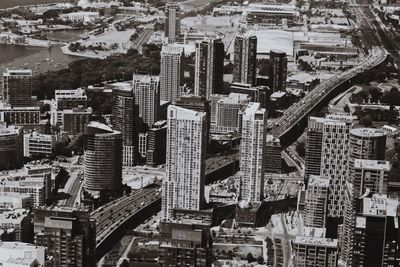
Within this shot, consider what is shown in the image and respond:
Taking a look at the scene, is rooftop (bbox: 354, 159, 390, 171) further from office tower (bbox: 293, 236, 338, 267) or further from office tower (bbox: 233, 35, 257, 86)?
office tower (bbox: 233, 35, 257, 86)

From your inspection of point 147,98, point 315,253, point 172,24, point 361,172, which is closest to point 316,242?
point 315,253

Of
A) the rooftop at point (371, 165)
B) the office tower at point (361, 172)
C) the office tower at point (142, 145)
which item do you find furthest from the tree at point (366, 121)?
the rooftop at point (371, 165)

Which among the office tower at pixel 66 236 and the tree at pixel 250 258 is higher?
the office tower at pixel 66 236

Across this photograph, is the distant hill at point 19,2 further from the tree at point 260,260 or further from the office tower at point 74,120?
the tree at point 260,260

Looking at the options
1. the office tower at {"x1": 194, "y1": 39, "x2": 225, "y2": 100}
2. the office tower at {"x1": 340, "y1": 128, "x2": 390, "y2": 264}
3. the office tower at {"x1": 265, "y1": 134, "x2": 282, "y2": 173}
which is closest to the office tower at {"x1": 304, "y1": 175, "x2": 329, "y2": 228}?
the office tower at {"x1": 340, "y1": 128, "x2": 390, "y2": 264}

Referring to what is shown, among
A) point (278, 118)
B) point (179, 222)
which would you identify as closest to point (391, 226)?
point (179, 222)

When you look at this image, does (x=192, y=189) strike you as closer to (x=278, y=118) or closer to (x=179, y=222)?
(x=179, y=222)
